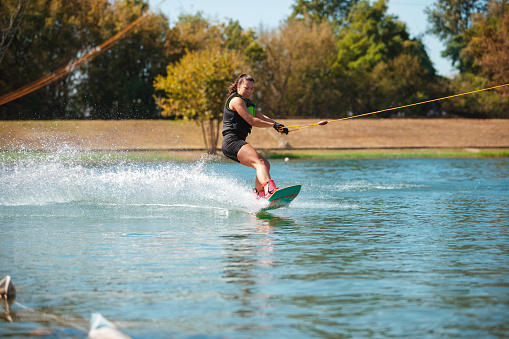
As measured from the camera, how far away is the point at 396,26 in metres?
65.3

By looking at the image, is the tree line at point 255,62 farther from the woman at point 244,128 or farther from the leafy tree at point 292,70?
the woman at point 244,128

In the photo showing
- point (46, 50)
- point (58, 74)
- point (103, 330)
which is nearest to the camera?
point (103, 330)

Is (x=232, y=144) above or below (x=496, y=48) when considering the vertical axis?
below

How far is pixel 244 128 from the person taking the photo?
1034 cm

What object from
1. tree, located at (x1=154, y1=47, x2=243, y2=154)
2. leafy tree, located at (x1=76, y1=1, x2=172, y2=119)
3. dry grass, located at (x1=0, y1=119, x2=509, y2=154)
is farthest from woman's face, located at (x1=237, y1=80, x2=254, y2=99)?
leafy tree, located at (x1=76, y1=1, x2=172, y2=119)

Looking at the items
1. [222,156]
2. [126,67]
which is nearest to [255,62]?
[126,67]

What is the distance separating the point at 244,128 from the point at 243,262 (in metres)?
4.08

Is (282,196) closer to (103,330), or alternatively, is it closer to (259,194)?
(259,194)

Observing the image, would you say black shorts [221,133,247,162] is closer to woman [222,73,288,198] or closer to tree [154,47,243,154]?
woman [222,73,288,198]

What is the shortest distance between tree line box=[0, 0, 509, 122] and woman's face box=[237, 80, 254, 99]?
101ft

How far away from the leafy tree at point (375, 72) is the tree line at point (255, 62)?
0.10m

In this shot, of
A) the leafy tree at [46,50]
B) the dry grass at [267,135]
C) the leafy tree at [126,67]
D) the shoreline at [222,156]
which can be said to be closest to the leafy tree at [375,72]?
the dry grass at [267,135]

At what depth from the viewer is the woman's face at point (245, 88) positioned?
32.8ft

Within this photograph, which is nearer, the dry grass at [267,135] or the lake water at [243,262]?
the lake water at [243,262]
